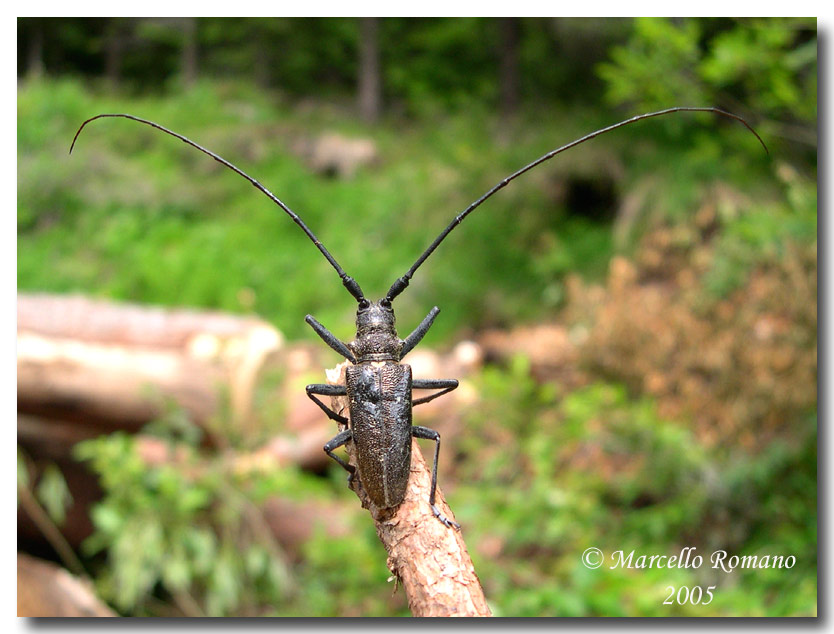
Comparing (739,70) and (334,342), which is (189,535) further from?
(739,70)

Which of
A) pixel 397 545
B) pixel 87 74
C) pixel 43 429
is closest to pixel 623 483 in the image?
pixel 397 545

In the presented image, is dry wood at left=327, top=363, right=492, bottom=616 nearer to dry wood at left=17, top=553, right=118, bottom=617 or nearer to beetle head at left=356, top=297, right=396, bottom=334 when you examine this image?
beetle head at left=356, top=297, right=396, bottom=334

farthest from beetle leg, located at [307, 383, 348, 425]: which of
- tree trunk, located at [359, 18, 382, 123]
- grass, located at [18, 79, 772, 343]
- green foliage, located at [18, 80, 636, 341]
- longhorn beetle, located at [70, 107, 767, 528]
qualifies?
tree trunk, located at [359, 18, 382, 123]

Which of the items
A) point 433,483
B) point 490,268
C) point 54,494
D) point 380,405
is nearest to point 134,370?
point 54,494

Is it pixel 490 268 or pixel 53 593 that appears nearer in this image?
pixel 53 593

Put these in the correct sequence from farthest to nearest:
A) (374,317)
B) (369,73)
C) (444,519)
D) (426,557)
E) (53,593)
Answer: (369,73) < (53,593) < (374,317) < (444,519) < (426,557)

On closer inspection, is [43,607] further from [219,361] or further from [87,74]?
[87,74]

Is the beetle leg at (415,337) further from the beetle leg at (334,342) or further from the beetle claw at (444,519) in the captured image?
the beetle claw at (444,519)

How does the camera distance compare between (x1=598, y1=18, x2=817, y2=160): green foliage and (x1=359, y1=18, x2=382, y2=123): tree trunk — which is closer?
(x1=598, y1=18, x2=817, y2=160): green foliage
